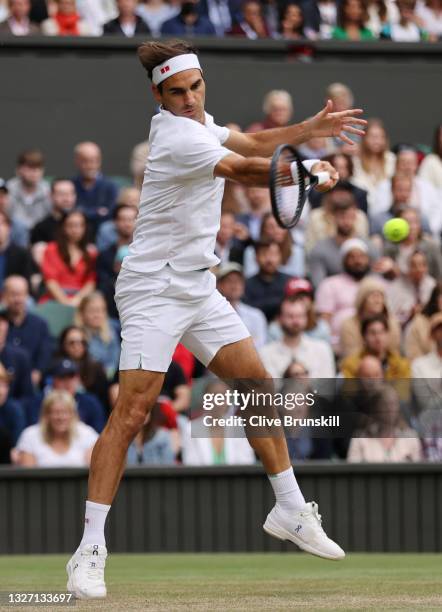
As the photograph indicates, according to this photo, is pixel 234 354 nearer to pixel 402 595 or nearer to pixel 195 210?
pixel 195 210

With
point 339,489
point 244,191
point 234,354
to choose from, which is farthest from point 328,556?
point 244,191

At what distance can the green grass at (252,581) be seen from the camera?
5.14m

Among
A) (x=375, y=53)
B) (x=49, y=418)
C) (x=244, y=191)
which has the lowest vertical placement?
(x=49, y=418)

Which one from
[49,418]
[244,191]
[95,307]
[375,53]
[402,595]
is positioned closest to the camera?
[402,595]

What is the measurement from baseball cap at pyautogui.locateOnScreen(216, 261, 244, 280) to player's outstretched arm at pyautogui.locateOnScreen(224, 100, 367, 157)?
4151mm

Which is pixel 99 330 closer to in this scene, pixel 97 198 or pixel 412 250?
pixel 97 198

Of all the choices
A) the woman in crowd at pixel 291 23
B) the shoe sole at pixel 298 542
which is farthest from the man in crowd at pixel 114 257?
the shoe sole at pixel 298 542

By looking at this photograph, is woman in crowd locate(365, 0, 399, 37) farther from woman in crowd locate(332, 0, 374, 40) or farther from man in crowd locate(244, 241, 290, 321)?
man in crowd locate(244, 241, 290, 321)

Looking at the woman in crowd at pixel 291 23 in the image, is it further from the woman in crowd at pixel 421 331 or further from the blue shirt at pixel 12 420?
the blue shirt at pixel 12 420

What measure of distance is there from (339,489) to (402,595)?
167 inches

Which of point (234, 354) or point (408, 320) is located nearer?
point (234, 354)

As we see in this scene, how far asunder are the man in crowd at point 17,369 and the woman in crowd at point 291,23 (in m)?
3.72

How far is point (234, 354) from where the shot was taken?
5719mm

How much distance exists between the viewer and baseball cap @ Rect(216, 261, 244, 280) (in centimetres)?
1024
